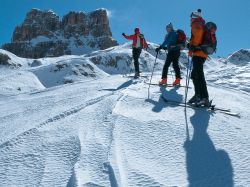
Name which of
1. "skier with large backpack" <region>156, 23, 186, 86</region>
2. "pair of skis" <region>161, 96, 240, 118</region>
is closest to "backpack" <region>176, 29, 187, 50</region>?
"skier with large backpack" <region>156, 23, 186, 86</region>

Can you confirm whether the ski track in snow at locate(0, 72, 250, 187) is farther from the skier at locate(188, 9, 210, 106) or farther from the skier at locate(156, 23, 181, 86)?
the skier at locate(156, 23, 181, 86)

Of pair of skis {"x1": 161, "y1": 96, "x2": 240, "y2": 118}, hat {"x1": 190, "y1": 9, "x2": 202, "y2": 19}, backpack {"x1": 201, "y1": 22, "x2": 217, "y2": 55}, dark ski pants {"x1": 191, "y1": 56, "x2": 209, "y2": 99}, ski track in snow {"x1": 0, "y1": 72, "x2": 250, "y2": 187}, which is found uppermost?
hat {"x1": 190, "y1": 9, "x2": 202, "y2": 19}

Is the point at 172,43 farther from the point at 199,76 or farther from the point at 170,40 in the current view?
the point at 199,76

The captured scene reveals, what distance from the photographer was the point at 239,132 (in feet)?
21.0

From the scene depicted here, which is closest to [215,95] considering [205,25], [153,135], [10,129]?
[205,25]

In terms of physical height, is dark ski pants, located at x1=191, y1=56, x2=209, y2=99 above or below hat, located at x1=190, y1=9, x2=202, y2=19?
below

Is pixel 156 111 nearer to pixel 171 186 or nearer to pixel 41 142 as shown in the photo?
pixel 41 142

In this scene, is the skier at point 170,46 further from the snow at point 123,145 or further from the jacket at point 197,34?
the jacket at point 197,34

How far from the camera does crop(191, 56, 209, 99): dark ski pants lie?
27.3 ft

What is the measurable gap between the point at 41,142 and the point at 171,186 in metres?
2.13

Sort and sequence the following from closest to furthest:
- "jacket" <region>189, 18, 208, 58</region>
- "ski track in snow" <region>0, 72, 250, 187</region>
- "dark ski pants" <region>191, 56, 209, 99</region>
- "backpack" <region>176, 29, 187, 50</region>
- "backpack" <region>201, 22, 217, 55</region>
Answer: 1. "ski track in snow" <region>0, 72, 250, 187</region>
2. "jacket" <region>189, 18, 208, 58</region>
3. "backpack" <region>201, 22, 217, 55</region>
4. "dark ski pants" <region>191, 56, 209, 99</region>
5. "backpack" <region>176, 29, 187, 50</region>

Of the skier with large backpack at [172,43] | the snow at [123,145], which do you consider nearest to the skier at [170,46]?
the skier with large backpack at [172,43]

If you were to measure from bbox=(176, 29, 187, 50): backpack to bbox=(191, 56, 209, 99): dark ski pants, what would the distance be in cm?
314

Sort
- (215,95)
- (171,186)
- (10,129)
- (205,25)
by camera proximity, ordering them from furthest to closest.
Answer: (215,95), (205,25), (10,129), (171,186)
